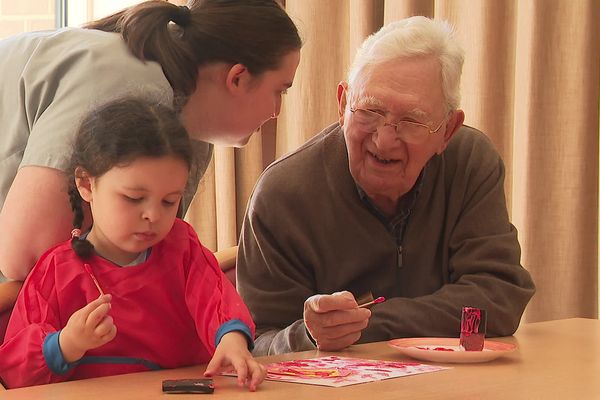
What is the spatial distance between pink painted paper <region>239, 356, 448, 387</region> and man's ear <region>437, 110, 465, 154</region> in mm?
656

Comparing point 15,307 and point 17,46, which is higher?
point 17,46

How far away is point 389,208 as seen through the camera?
1960 mm

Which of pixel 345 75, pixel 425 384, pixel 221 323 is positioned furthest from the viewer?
pixel 345 75

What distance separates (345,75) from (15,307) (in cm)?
163

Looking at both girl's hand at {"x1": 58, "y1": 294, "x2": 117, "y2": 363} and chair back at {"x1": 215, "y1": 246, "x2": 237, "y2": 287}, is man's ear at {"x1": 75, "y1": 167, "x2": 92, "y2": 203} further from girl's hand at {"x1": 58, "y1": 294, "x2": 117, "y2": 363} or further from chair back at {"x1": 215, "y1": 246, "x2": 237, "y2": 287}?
chair back at {"x1": 215, "y1": 246, "x2": 237, "y2": 287}

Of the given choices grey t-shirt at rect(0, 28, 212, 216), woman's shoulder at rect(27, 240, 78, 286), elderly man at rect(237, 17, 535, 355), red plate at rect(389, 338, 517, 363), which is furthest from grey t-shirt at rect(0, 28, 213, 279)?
red plate at rect(389, 338, 517, 363)

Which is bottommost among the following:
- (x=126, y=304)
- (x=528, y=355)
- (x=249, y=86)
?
(x=528, y=355)

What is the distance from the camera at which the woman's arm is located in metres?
1.46

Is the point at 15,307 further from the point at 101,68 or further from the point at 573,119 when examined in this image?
the point at 573,119

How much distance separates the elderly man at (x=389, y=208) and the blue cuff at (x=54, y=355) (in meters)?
0.55

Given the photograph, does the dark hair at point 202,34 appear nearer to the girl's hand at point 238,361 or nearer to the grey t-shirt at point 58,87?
the grey t-shirt at point 58,87

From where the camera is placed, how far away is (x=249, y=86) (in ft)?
6.13

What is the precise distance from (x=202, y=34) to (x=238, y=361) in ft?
2.48

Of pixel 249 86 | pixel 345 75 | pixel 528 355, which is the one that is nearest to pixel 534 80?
pixel 345 75
